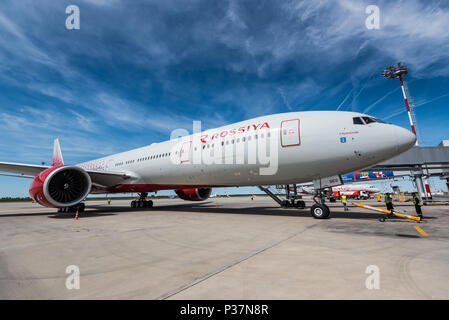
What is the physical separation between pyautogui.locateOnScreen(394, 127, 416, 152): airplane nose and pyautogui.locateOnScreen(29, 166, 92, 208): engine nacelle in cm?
1444

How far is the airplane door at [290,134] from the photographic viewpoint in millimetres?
9385

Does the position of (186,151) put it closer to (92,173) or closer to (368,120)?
(92,173)

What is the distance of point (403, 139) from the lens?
8.03 meters

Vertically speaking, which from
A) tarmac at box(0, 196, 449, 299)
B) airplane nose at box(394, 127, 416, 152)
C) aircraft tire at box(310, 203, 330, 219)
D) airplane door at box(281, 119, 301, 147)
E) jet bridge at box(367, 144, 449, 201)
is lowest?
tarmac at box(0, 196, 449, 299)

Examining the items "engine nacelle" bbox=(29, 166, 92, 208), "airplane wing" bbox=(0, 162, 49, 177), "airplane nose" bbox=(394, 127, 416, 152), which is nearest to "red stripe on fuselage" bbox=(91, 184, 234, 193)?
"engine nacelle" bbox=(29, 166, 92, 208)

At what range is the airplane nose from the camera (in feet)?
26.3

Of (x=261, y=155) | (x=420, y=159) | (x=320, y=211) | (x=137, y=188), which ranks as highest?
(x=420, y=159)

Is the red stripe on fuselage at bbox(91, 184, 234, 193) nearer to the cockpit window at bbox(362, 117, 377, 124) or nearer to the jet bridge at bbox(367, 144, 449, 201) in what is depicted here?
the cockpit window at bbox(362, 117, 377, 124)

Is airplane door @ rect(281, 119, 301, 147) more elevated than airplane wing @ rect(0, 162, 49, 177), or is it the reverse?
airplane door @ rect(281, 119, 301, 147)

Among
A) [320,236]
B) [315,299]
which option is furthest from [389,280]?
[320,236]

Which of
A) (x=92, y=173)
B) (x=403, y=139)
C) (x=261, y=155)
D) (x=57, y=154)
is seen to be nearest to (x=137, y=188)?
(x=92, y=173)

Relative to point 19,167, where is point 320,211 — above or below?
below

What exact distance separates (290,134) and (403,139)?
12.8 ft
